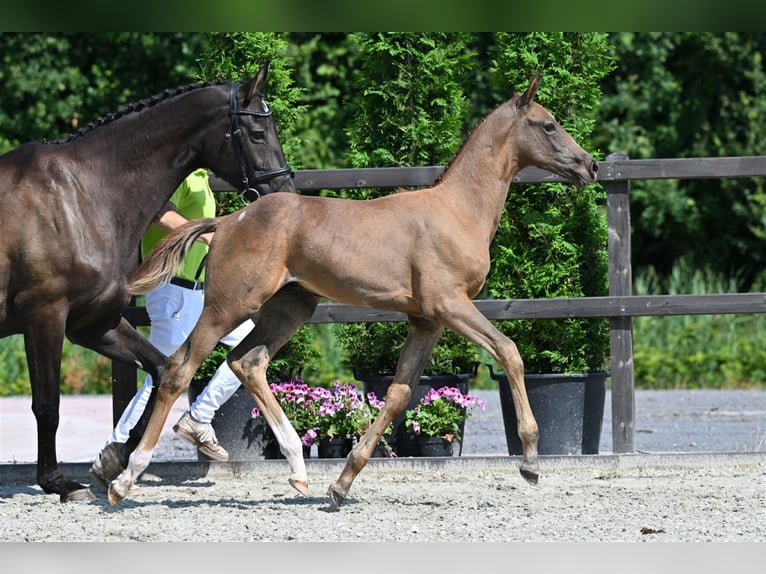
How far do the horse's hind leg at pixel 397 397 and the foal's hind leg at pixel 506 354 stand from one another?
0.35 m

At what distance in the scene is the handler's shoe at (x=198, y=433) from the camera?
5637 millimetres

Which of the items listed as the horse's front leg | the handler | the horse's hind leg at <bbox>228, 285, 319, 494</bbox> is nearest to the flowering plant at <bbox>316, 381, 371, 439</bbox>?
the handler

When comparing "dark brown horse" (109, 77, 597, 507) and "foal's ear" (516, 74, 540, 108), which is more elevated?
"foal's ear" (516, 74, 540, 108)

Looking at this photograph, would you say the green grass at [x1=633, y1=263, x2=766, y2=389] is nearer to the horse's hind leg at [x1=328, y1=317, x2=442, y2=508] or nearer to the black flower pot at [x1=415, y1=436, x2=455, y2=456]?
the black flower pot at [x1=415, y1=436, x2=455, y2=456]

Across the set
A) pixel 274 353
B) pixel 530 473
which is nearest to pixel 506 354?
pixel 530 473

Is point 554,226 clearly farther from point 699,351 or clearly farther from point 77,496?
point 699,351

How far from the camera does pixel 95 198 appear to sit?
5.16 meters

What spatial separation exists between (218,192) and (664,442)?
13.4 ft

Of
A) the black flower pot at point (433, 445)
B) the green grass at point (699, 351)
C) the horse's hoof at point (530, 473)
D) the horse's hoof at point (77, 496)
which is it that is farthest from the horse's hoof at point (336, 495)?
the green grass at point (699, 351)

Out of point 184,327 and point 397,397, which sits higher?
point 184,327

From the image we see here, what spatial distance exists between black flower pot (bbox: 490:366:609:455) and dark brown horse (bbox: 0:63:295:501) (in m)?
2.03

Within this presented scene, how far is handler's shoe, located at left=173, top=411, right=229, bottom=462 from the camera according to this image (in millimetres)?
5637

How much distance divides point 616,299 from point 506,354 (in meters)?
1.57

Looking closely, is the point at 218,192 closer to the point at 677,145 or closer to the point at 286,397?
the point at 286,397
